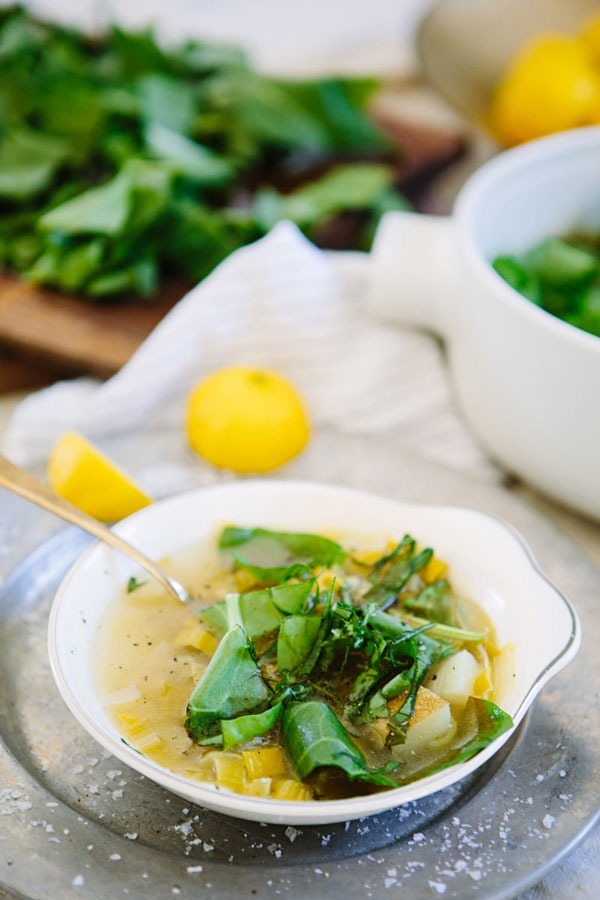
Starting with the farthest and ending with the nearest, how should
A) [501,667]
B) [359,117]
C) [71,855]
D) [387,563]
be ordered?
[359,117] → [387,563] → [501,667] → [71,855]

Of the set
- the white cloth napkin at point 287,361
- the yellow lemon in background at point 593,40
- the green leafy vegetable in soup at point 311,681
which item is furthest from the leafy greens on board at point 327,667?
the yellow lemon in background at point 593,40

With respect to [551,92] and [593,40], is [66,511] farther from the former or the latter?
[593,40]

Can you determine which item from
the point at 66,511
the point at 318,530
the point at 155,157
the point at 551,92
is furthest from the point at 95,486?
the point at 551,92

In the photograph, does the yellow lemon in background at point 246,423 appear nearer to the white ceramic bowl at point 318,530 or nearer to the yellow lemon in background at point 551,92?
the white ceramic bowl at point 318,530

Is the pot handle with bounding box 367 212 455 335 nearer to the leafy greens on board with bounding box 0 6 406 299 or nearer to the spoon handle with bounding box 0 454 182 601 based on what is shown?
the leafy greens on board with bounding box 0 6 406 299

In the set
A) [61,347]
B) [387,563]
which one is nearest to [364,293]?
[61,347]

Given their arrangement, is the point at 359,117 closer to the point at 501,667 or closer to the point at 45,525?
the point at 45,525
